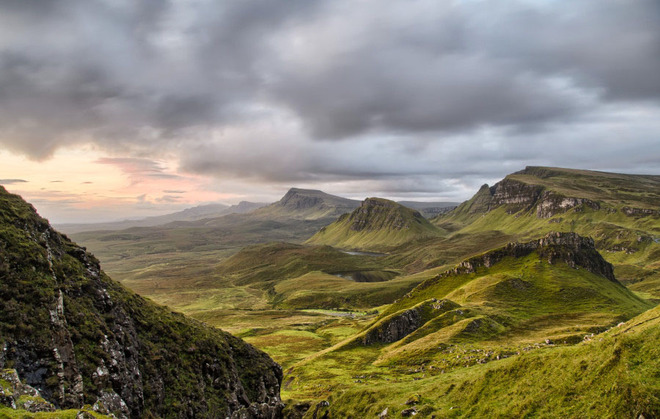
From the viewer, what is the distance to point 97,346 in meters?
36.4

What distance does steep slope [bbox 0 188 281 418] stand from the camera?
30766mm

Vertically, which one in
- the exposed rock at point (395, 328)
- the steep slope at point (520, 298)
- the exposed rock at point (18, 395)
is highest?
the exposed rock at point (18, 395)

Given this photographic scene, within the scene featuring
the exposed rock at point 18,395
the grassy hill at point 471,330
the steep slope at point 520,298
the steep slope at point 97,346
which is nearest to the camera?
the exposed rock at point 18,395

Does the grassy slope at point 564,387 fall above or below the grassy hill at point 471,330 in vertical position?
above

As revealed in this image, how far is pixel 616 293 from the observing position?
141375 millimetres

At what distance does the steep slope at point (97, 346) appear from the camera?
101 feet

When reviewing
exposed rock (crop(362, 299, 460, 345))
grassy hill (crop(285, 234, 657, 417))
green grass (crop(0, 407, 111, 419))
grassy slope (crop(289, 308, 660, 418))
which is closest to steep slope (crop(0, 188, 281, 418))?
green grass (crop(0, 407, 111, 419))

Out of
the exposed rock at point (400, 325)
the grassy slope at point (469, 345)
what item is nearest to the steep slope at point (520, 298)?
the exposed rock at point (400, 325)

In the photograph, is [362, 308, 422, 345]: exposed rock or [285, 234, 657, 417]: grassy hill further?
[362, 308, 422, 345]: exposed rock

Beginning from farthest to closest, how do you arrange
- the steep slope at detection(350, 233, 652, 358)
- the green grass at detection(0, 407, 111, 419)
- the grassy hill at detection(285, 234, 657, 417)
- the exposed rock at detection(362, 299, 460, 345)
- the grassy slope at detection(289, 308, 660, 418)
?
the exposed rock at detection(362, 299, 460, 345) → the steep slope at detection(350, 233, 652, 358) → the grassy hill at detection(285, 234, 657, 417) → the grassy slope at detection(289, 308, 660, 418) → the green grass at detection(0, 407, 111, 419)

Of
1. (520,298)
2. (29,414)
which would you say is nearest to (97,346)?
(29,414)

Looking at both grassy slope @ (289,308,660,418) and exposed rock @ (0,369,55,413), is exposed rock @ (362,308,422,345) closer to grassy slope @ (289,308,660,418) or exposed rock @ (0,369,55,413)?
grassy slope @ (289,308,660,418)

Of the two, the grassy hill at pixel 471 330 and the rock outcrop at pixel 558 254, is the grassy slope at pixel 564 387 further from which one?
the rock outcrop at pixel 558 254

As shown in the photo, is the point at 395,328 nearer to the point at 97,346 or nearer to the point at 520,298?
the point at 520,298
